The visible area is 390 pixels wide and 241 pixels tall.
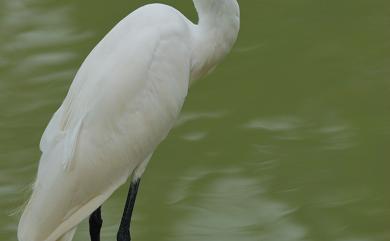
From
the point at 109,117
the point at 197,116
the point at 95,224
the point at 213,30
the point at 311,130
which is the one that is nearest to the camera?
the point at 109,117

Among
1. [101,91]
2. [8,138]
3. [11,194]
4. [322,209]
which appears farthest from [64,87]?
[101,91]

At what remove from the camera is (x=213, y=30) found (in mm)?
4477

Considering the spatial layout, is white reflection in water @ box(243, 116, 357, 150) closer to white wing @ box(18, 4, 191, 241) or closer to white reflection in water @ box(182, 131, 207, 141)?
white reflection in water @ box(182, 131, 207, 141)

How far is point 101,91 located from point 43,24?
101 inches

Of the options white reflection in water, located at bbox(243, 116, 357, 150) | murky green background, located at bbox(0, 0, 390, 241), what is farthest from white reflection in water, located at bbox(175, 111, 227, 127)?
white reflection in water, located at bbox(243, 116, 357, 150)

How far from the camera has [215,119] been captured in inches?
237

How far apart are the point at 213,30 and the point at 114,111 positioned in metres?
0.40

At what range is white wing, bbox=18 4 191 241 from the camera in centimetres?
432

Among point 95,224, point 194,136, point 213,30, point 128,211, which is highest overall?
point 213,30

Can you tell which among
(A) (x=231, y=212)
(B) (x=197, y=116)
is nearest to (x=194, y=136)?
(B) (x=197, y=116)

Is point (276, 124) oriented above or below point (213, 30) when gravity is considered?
below

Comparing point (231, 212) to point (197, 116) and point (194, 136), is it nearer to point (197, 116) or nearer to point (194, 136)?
point (194, 136)

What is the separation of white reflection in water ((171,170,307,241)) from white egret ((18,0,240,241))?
884mm

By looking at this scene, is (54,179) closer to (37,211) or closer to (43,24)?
(37,211)
